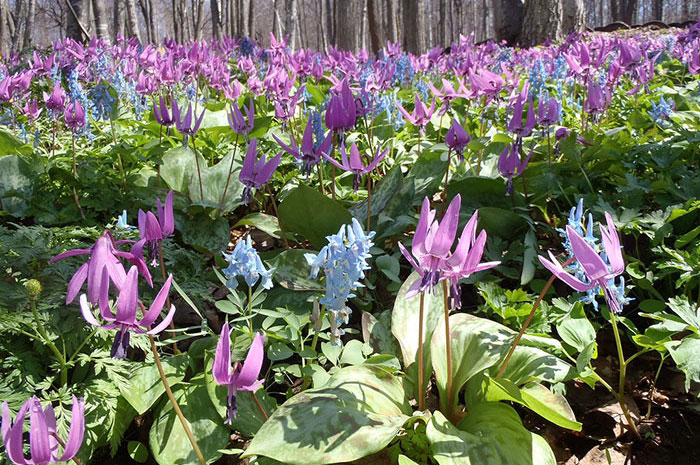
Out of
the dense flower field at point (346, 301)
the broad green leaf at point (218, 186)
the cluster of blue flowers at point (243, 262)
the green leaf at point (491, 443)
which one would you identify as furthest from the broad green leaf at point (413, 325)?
the broad green leaf at point (218, 186)

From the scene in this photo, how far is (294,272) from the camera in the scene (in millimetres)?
2047

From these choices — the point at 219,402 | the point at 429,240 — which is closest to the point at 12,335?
the point at 219,402

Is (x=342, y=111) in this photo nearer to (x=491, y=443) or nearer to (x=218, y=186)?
(x=218, y=186)


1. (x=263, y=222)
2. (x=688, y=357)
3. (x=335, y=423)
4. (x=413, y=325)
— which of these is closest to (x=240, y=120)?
(x=263, y=222)

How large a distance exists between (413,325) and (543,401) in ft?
1.60

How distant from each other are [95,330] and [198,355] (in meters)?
0.33

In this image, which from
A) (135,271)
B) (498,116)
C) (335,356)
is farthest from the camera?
(498,116)

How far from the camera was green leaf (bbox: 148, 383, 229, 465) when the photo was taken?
1465mm

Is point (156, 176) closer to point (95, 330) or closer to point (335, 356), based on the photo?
point (95, 330)

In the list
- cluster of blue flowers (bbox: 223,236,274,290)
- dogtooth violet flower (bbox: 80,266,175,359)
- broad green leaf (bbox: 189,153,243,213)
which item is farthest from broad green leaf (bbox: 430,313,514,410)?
broad green leaf (bbox: 189,153,243,213)

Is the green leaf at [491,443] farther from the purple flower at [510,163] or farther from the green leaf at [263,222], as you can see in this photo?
the green leaf at [263,222]

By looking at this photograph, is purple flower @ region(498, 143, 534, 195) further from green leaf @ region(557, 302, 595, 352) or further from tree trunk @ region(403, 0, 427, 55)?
tree trunk @ region(403, 0, 427, 55)

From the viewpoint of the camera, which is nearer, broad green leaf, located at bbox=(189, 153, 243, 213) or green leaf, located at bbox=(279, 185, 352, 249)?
green leaf, located at bbox=(279, 185, 352, 249)

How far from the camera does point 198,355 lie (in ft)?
5.88
